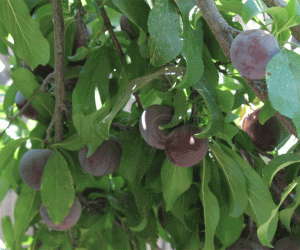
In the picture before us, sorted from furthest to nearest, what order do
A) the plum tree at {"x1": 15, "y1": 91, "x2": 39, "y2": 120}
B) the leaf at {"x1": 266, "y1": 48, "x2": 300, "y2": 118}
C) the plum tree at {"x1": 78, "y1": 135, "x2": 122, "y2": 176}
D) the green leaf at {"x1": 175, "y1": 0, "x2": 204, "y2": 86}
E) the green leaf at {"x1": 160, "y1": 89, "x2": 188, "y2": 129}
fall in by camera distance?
the plum tree at {"x1": 15, "y1": 91, "x2": 39, "y2": 120}
the plum tree at {"x1": 78, "y1": 135, "x2": 122, "y2": 176}
the green leaf at {"x1": 160, "y1": 89, "x2": 188, "y2": 129}
the green leaf at {"x1": 175, "y1": 0, "x2": 204, "y2": 86}
the leaf at {"x1": 266, "y1": 48, "x2": 300, "y2": 118}

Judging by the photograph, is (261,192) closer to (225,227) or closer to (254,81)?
(225,227)

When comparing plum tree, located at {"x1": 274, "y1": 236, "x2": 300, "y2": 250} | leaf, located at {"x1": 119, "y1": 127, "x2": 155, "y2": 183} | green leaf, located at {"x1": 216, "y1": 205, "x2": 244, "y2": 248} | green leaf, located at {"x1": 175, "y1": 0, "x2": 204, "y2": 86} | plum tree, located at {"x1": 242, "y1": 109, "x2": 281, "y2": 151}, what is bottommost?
plum tree, located at {"x1": 274, "y1": 236, "x2": 300, "y2": 250}

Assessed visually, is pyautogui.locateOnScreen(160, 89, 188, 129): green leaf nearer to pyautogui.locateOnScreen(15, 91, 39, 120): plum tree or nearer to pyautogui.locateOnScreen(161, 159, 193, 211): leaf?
pyautogui.locateOnScreen(161, 159, 193, 211): leaf

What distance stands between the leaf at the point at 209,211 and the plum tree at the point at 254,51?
0.91 feet

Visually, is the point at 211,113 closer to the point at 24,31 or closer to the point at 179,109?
the point at 179,109

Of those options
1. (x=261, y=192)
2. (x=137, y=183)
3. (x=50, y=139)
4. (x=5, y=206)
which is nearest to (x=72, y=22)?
(x=50, y=139)

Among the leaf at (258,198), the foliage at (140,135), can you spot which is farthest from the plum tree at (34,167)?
the leaf at (258,198)

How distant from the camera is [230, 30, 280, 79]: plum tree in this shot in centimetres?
30

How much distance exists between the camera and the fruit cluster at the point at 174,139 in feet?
1.61

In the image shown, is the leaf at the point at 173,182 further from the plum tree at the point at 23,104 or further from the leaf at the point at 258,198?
the plum tree at the point at 23,104

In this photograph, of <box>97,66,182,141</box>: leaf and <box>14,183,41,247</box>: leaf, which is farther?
<box>14,183,41,247</box>: leaf

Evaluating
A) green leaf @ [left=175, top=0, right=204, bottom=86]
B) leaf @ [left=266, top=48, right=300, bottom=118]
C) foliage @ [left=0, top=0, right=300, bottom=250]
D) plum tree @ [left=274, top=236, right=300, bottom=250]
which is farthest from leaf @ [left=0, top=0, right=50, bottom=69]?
plum tree @ [left=274, top=236, right=300, bottom=250]

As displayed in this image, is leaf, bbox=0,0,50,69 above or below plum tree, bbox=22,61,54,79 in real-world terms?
above

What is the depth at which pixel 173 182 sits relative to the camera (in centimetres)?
55
